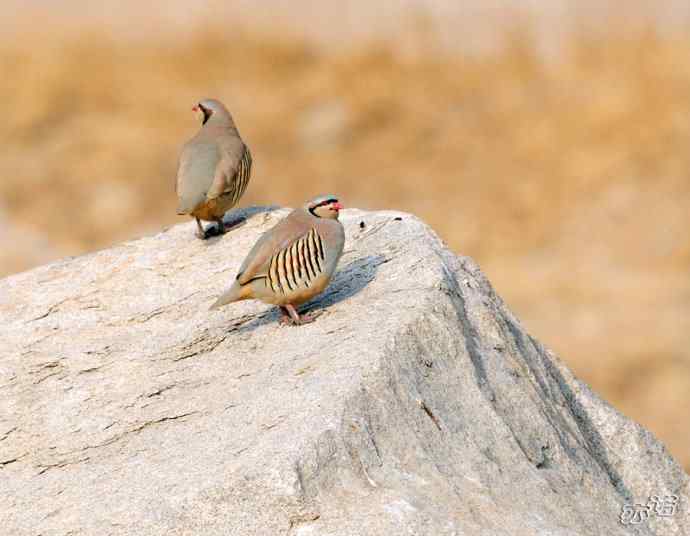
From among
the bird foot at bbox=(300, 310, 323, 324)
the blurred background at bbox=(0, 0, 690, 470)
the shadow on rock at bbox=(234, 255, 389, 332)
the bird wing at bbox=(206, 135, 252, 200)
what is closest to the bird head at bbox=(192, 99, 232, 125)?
the bird wing at bbox=(206, 135, 252, 200)

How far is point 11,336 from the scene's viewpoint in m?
10.1

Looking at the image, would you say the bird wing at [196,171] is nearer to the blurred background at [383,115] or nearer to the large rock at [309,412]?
the large rock at [309,412]

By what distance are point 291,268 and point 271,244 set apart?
253 millimetres

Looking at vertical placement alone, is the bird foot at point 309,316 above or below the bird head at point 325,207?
below

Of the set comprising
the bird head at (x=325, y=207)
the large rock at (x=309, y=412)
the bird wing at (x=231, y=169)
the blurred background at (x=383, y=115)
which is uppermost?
the blurred background at (x=383, y=115)

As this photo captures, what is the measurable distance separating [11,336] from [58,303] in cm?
50

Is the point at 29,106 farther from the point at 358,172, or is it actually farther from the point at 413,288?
the point at 413,288

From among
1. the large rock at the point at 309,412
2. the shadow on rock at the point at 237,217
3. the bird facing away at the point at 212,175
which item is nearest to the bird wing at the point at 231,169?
the bird facing away at the point at 212,175

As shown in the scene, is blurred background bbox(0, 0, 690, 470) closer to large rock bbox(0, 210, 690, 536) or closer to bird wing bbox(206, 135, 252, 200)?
bird wing bbox(206, 135, 252, 200)

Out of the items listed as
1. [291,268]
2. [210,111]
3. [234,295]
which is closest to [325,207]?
[291,268]

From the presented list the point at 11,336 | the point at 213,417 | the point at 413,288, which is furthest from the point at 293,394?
the point at 11,336

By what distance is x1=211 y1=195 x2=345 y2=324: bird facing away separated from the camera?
30.0ft

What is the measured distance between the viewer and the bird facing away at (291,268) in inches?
360

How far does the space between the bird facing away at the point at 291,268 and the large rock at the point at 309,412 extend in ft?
0.76
